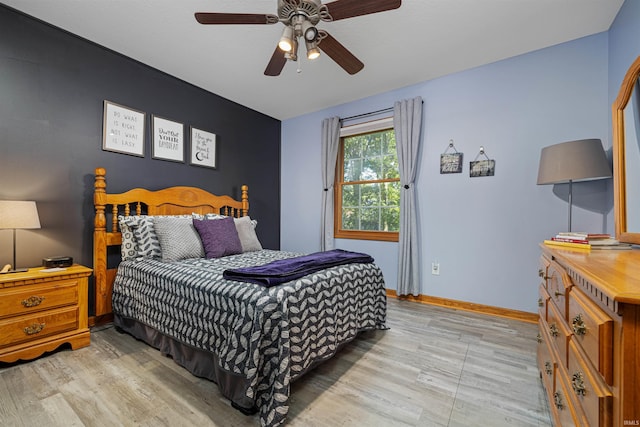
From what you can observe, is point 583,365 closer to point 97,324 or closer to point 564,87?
point 564,87

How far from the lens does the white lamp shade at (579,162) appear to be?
1.94 meters

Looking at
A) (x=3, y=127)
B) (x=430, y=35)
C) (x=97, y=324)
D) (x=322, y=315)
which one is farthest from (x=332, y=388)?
(x=3, y=127)

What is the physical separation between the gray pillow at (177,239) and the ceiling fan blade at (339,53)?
1.91m

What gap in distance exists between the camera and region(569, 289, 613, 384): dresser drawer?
667 mm

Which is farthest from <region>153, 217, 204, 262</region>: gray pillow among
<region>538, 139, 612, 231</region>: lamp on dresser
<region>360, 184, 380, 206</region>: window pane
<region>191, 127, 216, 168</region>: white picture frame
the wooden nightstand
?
<region>538, 139, 612, 231</region>: lamp on dresser

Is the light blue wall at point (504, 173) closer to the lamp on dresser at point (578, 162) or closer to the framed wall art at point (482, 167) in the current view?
the framed wall art at point (482, 167)

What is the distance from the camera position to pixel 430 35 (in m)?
2.35

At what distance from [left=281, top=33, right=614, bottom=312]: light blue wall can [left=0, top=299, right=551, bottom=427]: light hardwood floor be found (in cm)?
81

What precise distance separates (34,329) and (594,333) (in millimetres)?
2975

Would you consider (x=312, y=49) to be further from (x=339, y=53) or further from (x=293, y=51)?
(x=339, y=53)

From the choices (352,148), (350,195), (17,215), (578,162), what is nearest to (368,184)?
(350,195)

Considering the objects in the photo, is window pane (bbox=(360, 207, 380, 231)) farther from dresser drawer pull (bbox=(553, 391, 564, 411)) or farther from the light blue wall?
dresser drawer pull (bbox=(553, 391, 564, 411))

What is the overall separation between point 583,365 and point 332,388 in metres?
1.20

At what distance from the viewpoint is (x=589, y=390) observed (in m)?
0.77
